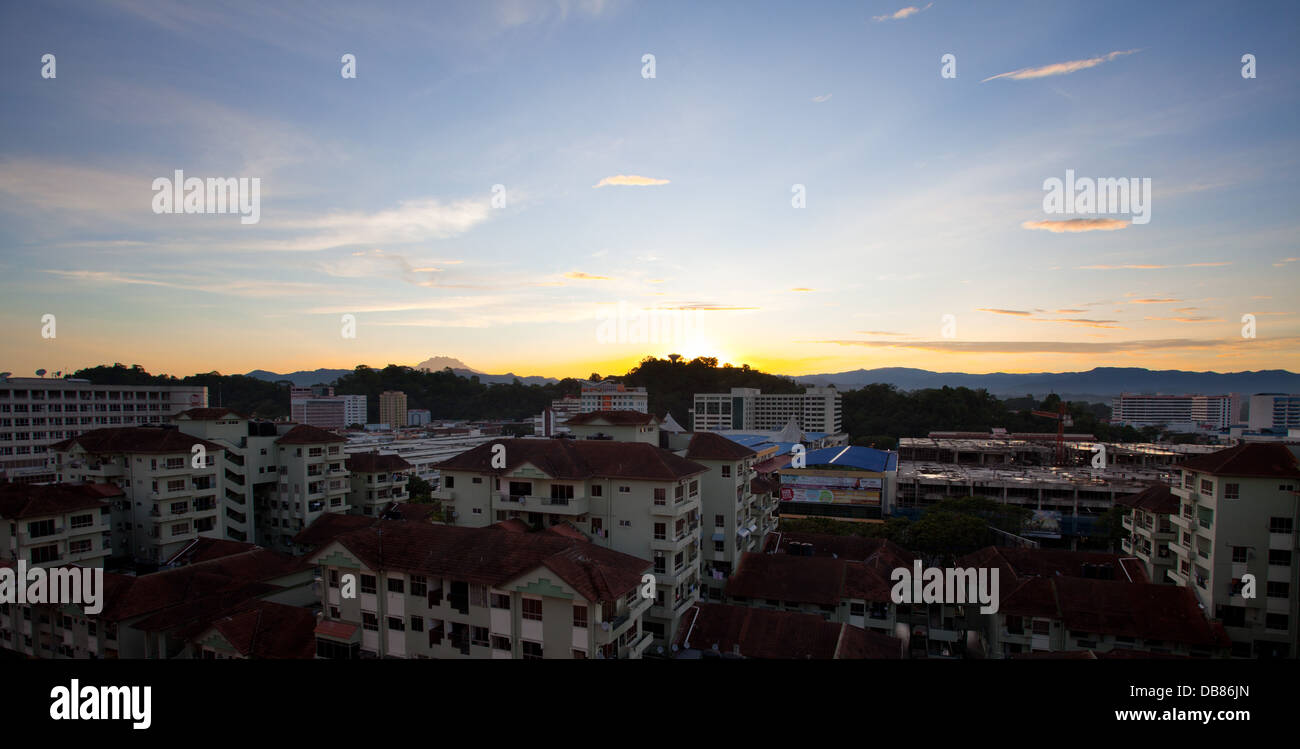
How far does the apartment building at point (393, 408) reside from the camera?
68.6 meters

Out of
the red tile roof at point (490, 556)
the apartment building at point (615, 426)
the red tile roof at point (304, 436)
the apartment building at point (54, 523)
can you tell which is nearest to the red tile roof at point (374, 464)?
the red tile roof at point (304, 436)

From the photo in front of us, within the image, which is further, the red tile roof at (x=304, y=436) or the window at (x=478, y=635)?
the red tile roof at (x=304, y=436)

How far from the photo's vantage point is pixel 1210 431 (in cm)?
7188

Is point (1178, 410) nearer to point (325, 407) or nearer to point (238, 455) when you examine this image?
point (238, 455)

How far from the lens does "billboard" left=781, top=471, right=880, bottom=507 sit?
29750 millimetres

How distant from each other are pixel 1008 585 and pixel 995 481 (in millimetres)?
19243

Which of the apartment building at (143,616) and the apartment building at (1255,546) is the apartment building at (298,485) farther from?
the apartment building at (1255,546)

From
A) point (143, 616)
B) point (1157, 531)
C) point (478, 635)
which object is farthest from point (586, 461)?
point (1157, 531)

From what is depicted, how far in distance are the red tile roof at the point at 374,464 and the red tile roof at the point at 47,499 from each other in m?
8.17

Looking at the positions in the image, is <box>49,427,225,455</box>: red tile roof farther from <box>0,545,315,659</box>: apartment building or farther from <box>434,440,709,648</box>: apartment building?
<box>434,440,709,648</box>: apartment building

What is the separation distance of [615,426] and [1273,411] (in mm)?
90335

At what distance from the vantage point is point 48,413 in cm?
3180
